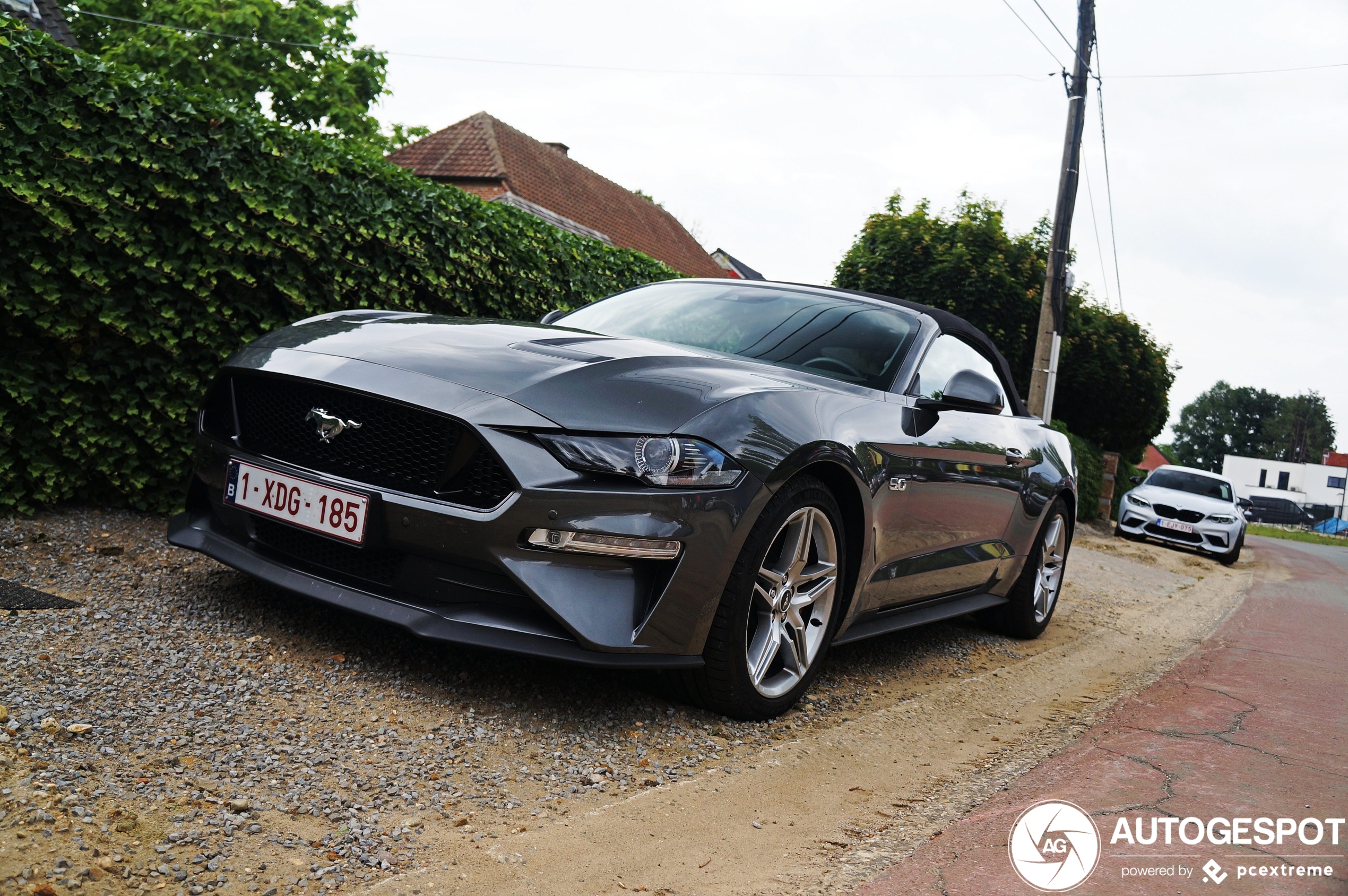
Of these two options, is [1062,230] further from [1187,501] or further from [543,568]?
[543,568]

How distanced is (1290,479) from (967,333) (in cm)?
11960

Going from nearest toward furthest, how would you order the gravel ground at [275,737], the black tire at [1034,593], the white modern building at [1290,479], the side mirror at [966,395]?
1. the gravel ground at [275,737]
2. the side mirror at [966,395]
3. the black tire at [1034,593]
4. the white modern building at [1290,479]

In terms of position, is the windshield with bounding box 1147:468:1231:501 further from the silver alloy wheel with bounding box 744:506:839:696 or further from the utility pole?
the silver alloy wheel with bounding box 744:506:839:696

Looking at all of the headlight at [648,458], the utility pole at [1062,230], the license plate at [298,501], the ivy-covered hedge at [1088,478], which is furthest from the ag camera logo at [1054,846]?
the ivy-covered hedge at [1088,478]

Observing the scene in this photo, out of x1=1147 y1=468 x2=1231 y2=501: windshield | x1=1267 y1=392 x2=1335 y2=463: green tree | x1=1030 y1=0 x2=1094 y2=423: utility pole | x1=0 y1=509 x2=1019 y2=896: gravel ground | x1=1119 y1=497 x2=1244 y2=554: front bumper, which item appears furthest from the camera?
x1=1267 y1=392 x2=1335 y2=463: green tree

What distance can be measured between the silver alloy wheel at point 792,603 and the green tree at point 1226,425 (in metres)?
134

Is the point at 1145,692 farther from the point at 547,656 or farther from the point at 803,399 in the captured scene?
the point at 547,656

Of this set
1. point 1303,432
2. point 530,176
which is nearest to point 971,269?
point 530,176

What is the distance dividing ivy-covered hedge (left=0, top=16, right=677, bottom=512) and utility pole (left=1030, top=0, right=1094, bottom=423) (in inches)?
414

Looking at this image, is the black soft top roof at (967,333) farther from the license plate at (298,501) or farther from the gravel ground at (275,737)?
the license plate at (298,501)

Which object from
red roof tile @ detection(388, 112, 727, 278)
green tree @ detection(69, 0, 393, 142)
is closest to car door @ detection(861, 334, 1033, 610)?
red roof tile @ detection(388, 112, 727, 278)

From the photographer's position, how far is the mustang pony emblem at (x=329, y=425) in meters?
3.18

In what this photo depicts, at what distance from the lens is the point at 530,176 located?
27.0 m

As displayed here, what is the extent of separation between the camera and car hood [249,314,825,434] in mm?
3072
